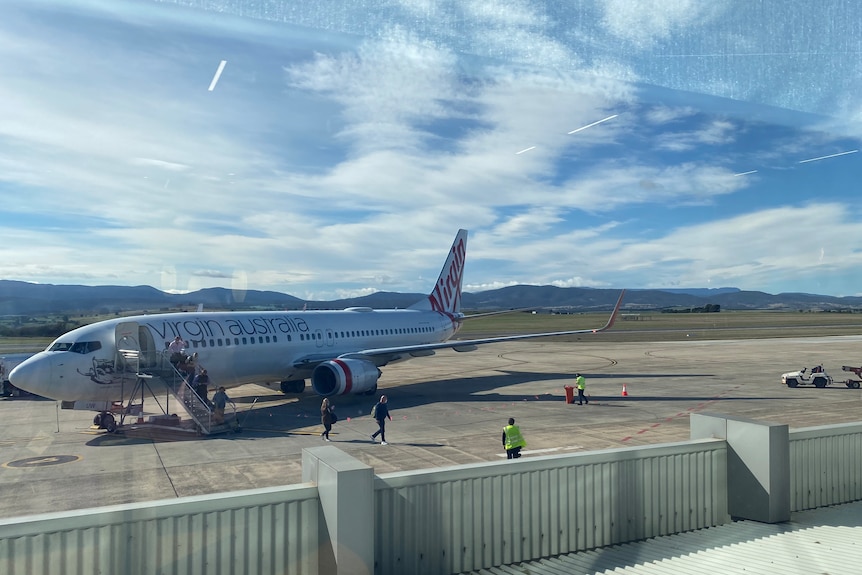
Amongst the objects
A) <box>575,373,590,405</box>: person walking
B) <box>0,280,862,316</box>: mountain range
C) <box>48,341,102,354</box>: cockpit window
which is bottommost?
<box>575,373,590,405</box>: person walking

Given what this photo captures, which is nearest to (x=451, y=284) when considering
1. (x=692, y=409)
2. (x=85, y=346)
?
(x=692, y=409)

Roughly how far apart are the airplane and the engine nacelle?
0.14ft

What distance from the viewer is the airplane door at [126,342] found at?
72.9 feet

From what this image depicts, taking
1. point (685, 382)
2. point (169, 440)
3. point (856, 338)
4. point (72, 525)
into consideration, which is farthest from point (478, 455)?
point (856, 338)

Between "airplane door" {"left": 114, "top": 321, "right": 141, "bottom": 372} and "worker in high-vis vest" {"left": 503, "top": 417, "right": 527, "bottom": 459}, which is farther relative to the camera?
"airplane door" {"left": 114, "top": 321, "right": 141, "bottom": 372}

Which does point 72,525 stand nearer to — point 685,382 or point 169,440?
point 169,440

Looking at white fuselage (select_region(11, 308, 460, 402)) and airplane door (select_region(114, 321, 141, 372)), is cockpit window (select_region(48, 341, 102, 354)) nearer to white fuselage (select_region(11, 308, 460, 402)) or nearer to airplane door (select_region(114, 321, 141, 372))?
white fuselage (select_region(11, 308, 460, 402))

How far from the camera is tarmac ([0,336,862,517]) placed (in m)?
14.8

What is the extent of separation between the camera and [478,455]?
1720cm

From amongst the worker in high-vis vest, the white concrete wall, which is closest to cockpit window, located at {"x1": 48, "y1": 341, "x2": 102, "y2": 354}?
the worker in high-vis vest

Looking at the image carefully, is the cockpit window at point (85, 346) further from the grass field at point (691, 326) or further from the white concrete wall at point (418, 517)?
the grass field at point (691, 326)

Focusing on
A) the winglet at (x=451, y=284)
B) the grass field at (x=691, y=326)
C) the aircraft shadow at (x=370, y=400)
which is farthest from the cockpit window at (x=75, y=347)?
the grass field at (x=691, y=326)

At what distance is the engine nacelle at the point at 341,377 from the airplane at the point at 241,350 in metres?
0.04

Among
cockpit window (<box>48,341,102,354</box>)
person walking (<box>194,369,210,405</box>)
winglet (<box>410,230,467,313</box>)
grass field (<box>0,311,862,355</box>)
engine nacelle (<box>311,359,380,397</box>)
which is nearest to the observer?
cockpit window (<box>48,341,102,354</box>)
